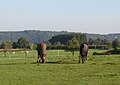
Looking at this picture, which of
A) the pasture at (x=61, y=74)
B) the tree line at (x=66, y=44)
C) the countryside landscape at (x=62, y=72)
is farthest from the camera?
the tree line at (x=66, y=44)

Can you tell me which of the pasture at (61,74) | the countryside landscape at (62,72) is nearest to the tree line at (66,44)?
the countryside landscape at (62,72)

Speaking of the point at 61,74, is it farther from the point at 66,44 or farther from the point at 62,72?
the point at 66,44

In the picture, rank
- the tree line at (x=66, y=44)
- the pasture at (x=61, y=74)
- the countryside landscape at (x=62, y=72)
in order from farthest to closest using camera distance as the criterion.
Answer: the tree line at (x=66, y=44) < the countryside landscape at (x=62, y=72) < the pasture at (x=61, y=74)

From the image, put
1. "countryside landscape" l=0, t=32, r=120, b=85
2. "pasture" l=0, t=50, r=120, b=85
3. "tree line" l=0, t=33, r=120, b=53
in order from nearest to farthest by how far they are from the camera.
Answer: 1. "pasture" l=0, t=50, r=120, b=85
2. "countryside landscape" l=0, t=32, r=120, b=85
3. "tree line" l=0, t=33, r=120, b=53

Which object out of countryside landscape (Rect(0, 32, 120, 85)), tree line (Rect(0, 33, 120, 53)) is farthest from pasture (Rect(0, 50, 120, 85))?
tree line (Rect(0, 33, 120, 53))

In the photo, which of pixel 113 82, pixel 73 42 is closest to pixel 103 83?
pixel 113 82

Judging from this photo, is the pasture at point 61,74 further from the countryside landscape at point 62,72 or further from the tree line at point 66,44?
the tree line at point 66,44

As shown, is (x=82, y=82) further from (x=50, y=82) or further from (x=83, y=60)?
(x=83, y=60)

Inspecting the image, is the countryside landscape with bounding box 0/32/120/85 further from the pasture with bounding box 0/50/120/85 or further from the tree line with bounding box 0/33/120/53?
the tree line with bounding box 0/33/120/53

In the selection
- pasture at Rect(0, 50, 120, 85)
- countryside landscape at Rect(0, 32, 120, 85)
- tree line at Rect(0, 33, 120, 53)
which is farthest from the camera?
tree line at Rect(0, 33, 120, 53)

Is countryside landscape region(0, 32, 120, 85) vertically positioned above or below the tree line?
below

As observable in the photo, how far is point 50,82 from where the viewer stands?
17766 millimetres

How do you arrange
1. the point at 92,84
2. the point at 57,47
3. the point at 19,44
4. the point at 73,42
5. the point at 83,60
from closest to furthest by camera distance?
the point at 92,84 < the point at 83,60 < the point at 73,42 < the point at 57,47 < the point at 19,44

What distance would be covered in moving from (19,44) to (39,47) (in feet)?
295
